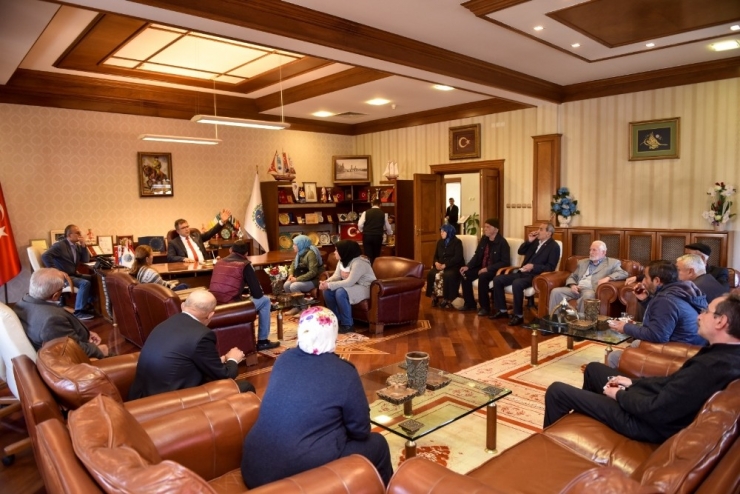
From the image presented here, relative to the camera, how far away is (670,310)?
3.61 meters

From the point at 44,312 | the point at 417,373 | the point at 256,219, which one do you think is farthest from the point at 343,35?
the point at 256,219

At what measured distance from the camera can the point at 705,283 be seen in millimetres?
4348

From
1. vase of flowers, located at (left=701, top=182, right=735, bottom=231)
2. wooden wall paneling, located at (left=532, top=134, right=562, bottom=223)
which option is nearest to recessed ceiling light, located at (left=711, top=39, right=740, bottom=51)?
vase of flowers, located at (left=701, top=182, right=735, bottom=231)

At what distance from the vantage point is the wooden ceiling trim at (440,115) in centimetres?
893

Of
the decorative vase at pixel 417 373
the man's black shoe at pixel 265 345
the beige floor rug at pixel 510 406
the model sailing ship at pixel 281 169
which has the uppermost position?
the model sailing ship at pixel 281 169

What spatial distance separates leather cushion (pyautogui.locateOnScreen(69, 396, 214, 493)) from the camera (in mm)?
1416

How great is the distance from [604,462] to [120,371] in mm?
2811

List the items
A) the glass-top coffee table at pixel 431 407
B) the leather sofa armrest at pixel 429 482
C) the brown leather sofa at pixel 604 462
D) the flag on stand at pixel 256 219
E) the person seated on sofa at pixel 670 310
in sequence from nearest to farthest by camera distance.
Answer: the brown leather sofa at pixel 604 462 → the leather sofa armrest at pixel 429 482 → the glass-top coffee table at pixel 431 407 → the person seated on sofa at pixel 670 310 → the flag on stand at pixel 256 219

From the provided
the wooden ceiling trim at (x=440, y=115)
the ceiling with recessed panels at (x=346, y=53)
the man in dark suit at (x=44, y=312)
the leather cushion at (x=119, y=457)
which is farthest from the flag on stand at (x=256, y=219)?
the leather cushion at (x=119, y=457)

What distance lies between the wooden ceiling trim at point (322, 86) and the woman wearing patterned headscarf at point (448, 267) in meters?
2.41

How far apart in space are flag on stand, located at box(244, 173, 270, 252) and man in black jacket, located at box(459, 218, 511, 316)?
406 centimetres

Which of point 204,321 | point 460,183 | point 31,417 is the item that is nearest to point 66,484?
point 31,417

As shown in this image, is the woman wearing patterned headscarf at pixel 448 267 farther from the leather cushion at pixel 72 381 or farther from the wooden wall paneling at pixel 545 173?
the leather cushion at pixel 72 381

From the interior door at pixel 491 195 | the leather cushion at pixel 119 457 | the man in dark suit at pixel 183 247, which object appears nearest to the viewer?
the leather cushion at pixel 119 457
